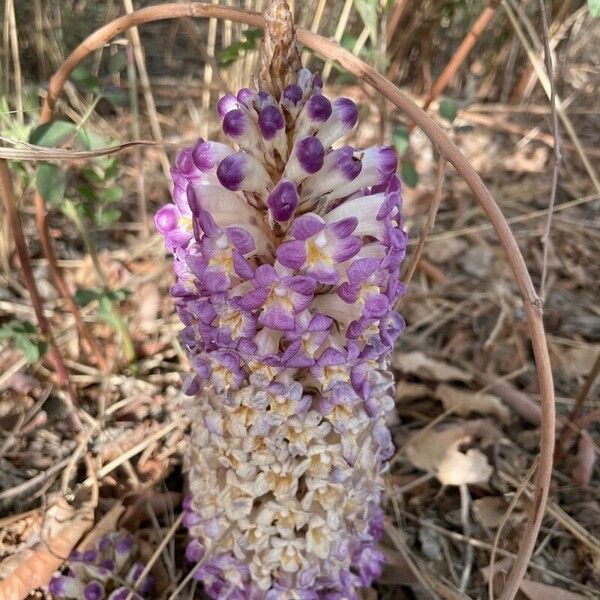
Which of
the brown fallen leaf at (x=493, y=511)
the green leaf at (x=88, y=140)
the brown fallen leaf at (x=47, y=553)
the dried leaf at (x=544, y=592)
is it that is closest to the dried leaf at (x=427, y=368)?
the brown fallen leaf at (x=493, y=511)

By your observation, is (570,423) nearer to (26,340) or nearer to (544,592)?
(544,592)

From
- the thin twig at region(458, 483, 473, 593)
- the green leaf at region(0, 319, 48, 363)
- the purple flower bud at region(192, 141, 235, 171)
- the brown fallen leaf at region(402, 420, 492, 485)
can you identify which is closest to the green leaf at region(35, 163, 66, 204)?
the green leaf at region(0, 319, 48, 363)

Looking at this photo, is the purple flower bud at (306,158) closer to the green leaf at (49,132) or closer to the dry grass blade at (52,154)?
the dry grass blade at (52,154)

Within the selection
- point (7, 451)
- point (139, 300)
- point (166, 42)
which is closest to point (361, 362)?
point (7, 451)

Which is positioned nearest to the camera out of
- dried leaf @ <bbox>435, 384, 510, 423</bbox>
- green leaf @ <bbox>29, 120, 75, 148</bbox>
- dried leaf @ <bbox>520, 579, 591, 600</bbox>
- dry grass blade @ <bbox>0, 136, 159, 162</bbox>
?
dry grass blade @ <bbox>0, 136, 159, 162</bbox>

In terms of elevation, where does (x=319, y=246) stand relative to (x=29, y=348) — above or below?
above

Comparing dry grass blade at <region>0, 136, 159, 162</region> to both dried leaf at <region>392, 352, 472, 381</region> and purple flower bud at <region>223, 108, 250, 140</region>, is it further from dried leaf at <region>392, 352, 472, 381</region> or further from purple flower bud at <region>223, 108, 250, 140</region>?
dried leaf at <region>392, 352, 472, 381</region>

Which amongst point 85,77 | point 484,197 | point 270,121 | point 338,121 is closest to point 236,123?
point 270,121

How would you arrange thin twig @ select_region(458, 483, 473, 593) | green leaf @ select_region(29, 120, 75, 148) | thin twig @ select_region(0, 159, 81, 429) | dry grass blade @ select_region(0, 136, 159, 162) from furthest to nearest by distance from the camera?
thin twig @ select_region(458, 483, 473, 593)
thin twig @ select_region(0, 159, 81, 429)
green leaf @ select_region(29, 120, 75, 148)
dry grass blade @ select_region(0, 136, 159, 162)
